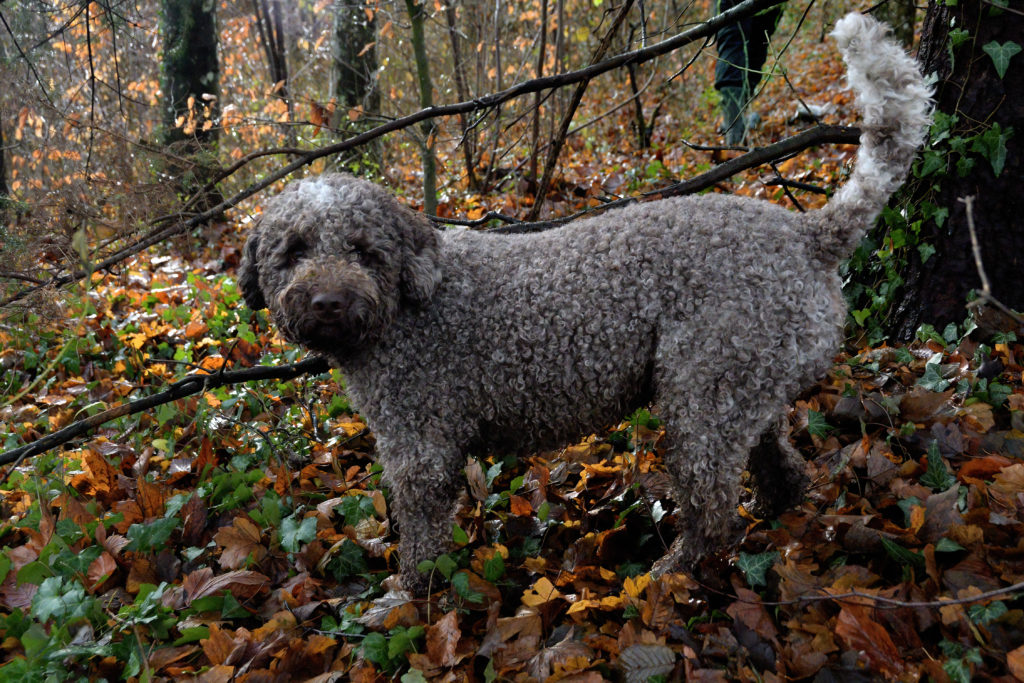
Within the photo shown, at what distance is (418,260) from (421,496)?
984 mm

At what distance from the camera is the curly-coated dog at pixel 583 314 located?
241 cm

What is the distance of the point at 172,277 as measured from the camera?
7008mm

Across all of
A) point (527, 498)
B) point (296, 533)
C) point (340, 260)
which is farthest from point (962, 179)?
point (296, 533)

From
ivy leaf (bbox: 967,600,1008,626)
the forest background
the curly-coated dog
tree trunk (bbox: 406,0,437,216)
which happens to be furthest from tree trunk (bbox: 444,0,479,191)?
ivy leaf (bbox: 967,600,1008,626)

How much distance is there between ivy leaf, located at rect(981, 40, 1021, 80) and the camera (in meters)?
3.13

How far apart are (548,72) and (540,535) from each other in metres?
6.25

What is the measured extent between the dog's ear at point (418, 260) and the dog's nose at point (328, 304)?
31 centimetres

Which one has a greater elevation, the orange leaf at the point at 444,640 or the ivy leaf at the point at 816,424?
the ivy leaf at the point at 816,424

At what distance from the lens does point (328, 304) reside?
8.12ft

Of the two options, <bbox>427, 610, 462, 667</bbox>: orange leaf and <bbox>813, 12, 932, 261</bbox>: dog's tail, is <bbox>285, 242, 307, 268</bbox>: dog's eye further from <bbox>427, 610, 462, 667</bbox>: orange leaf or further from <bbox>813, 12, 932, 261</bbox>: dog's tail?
<bbox>813, 12, 932, 261</bbox>: dog's tail

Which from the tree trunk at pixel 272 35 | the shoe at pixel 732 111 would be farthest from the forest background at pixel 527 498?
the tree trunk at pixel 272 35

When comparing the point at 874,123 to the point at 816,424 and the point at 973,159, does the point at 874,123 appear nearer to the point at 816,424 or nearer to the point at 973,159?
the point at 973,159

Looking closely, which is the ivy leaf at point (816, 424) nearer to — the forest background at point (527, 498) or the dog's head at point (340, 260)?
the forest background at point (527, 498)

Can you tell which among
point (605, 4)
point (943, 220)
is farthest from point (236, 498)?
point (605, 4)
